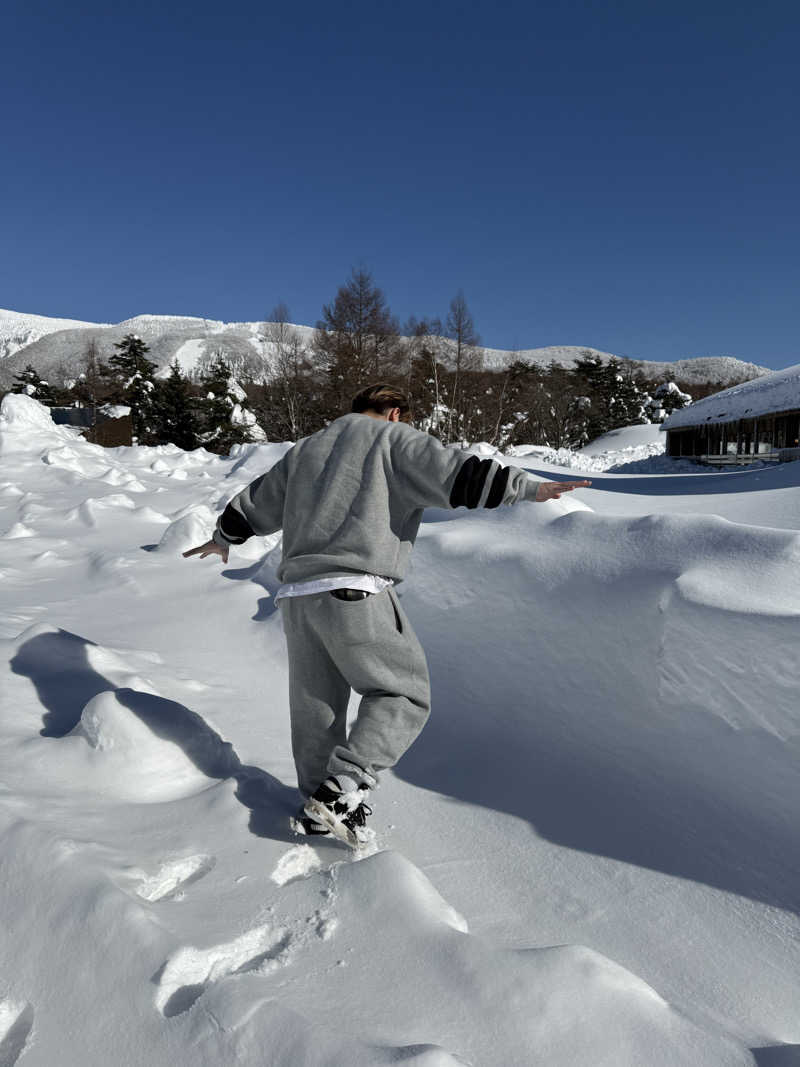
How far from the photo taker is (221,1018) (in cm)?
106

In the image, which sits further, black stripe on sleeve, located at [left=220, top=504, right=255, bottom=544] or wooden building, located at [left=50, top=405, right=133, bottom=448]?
wooden building, located at [left=50, top=405, right=133, bottom=448]

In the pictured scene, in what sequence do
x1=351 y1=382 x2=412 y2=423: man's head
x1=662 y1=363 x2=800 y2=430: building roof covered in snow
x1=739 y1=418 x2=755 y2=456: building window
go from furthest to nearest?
x1=739 y1=418 x2=755 y2=456: building window
x1=662 y1=363 x2=800 y2=430: building roof covered in snow
x1=351 y1=382 x2=412 y2=423: man's head

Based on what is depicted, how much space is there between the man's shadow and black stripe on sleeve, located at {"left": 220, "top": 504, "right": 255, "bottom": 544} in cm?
58

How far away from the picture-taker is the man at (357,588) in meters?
1.73

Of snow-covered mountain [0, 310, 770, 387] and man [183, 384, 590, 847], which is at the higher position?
snow-covered mountain [0, 310, 770, 387]

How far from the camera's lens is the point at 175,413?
27922mm

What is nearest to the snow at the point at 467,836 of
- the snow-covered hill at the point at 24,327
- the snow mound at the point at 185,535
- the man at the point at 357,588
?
the man at the point at 357,588

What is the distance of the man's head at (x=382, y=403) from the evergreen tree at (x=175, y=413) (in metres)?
27.2

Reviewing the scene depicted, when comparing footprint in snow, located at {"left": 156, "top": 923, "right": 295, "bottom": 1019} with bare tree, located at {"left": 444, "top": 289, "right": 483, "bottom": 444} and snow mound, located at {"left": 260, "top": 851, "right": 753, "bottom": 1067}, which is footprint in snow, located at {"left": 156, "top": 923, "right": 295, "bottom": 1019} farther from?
bare tree, located at {"left": 444, "top": 289, "right": 483, "bottom": 444}

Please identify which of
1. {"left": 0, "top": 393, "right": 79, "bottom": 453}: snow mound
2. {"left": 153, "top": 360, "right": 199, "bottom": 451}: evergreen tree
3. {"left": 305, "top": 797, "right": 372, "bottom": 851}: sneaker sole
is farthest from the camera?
{"left": 153, "top": 360, "right": 199, "bottom": 451}: evergreen tree

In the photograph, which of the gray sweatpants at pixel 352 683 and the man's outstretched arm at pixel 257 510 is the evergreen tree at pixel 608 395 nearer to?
the man's outstretched arm at pixel 257 510

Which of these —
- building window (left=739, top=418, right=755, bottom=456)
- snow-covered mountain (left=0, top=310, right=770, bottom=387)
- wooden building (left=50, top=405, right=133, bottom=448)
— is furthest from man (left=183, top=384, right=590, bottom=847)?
snow-covered mountain (left=0, top=310, right=770, bottom=387)

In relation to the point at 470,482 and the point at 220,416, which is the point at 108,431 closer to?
the point at 220,416

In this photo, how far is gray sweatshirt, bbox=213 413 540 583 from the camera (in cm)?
173
